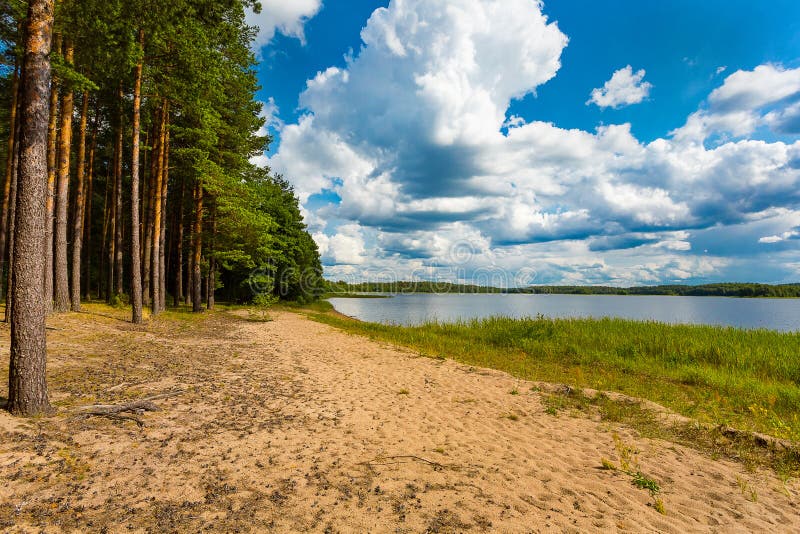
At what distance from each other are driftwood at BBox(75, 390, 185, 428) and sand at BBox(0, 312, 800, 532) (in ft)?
0.35

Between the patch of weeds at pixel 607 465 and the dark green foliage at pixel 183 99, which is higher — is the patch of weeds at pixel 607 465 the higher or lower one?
the lower one

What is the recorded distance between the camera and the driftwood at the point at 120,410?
4.78 metres

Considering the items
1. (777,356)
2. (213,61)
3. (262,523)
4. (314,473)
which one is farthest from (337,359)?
(777,356)

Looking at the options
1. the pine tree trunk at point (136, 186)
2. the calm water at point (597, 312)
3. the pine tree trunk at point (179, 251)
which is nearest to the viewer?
the pine tree trunk at point (136, 186)

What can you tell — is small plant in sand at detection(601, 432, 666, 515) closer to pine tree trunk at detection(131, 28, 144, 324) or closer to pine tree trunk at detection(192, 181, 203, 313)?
pine tree trunk at detection(131, 28, 144, 324)

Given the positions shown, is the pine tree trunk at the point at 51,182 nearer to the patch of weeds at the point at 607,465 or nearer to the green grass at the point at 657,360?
the green grass at the point at 657,360

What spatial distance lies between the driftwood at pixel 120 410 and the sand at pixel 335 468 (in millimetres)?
106

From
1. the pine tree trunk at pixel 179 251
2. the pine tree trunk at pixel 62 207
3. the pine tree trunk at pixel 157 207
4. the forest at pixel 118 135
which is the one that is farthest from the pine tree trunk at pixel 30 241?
the pine tree trunk at pixel 179 251

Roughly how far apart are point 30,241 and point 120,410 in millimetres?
2513

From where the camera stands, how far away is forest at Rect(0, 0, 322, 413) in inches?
181

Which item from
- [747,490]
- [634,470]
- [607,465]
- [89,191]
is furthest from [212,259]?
[747,490]

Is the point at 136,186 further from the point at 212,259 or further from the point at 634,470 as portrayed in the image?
the point at 634,470

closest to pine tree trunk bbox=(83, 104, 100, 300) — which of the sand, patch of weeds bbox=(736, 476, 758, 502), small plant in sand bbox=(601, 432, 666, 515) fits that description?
the sand

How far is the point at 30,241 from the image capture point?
181 inches
